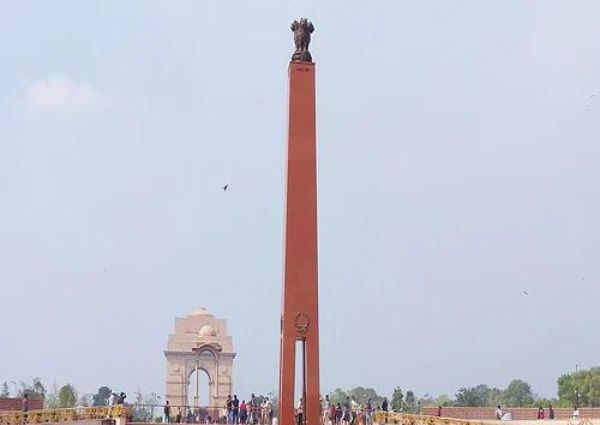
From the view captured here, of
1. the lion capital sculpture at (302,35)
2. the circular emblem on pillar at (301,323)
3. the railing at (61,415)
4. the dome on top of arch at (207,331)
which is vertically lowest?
the railing at (61,415)

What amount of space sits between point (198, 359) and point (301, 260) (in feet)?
120

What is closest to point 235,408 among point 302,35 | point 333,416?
point 333,416

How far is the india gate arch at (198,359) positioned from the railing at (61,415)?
2722cm

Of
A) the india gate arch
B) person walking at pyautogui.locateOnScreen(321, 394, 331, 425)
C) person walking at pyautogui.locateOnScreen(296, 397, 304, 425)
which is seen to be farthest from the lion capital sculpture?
the india gate arch

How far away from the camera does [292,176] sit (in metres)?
20.3

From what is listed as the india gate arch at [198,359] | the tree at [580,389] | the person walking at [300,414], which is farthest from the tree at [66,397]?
the person walking at [300,414]

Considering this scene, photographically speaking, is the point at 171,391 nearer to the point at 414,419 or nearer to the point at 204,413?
the point at 204,413

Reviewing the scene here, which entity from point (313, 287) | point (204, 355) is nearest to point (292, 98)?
point (313, 287)

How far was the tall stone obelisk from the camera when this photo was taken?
1961 cm

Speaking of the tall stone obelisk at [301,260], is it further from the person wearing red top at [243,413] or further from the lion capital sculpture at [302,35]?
the person wearing red top at [243,413]

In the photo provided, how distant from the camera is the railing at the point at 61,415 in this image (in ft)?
81.9

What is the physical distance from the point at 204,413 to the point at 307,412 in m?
13.9

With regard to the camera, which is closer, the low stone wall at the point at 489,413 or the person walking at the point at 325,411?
the person walking at the point at 325,411

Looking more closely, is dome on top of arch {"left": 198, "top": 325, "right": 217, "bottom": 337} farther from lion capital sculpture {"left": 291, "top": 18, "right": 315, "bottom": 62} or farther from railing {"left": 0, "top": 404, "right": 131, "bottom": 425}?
lion capital sculpture {"left": 291, "top": 18, "right": 315, "bottom": 62}
